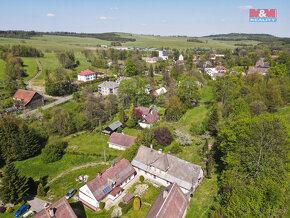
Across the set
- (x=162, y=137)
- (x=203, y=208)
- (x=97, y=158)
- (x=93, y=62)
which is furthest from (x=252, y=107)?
(x=93, y=62)

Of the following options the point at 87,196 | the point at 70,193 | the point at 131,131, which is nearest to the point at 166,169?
the point at 87,196

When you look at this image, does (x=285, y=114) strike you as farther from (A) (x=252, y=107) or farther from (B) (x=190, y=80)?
(B) (x=190, y=80)

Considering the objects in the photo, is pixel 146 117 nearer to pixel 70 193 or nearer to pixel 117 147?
pixel 117 147

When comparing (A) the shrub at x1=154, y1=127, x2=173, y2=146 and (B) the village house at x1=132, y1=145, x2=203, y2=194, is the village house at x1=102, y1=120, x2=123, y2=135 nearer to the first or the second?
(A) the shrub at x1=154, y1=127, x2=173, y2=146

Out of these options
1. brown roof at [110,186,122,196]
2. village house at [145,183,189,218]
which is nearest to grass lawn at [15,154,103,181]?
brown roof at [110,186,122,196]

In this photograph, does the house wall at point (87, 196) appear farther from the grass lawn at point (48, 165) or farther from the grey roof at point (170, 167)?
the grass lawn at point (48, 165)
